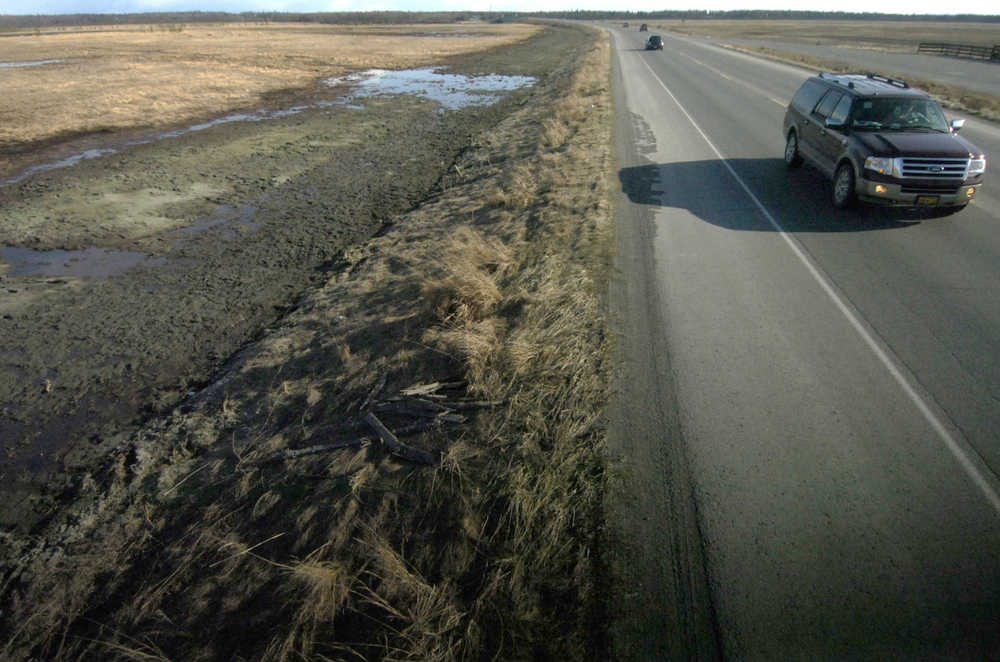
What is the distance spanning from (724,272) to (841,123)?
4751 millimetres

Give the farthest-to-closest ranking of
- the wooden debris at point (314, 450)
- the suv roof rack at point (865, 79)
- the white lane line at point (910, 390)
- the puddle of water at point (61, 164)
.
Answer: the puddle of water at point (61, 164)
the suv roof rack at point (865, 79)
the wooden debris at point (314, 450)
the white lane line at point (910, 390)

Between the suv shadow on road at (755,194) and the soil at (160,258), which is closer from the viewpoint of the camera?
the soil at (160,258)

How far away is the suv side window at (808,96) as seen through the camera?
36.2 feet

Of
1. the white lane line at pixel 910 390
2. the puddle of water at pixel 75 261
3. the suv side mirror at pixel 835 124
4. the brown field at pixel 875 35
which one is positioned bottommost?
the puddle of water at pixel 75 261

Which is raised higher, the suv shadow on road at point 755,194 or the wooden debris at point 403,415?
the suv shadow on road at point 755,194

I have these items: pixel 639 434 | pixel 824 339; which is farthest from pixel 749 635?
pixel 824 339

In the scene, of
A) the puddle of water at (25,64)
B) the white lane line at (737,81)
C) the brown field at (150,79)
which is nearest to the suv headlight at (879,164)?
the white lane line at (737,81)

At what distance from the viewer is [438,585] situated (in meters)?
3.54

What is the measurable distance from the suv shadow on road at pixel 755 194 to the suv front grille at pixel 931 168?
876 millimetres

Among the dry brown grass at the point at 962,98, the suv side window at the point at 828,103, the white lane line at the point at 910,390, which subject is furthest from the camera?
the dry brown grass at the point at 962,98

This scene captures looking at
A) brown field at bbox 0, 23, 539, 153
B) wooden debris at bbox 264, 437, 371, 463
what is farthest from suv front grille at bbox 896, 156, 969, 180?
brown field at bbox 0, 23, 539, 153

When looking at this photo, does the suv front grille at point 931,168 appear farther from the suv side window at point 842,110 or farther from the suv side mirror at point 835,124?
the suv side window at point 842,110

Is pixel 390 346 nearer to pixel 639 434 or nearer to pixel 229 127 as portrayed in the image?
pixel 639 434

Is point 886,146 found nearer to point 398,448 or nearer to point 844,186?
point 844,186
